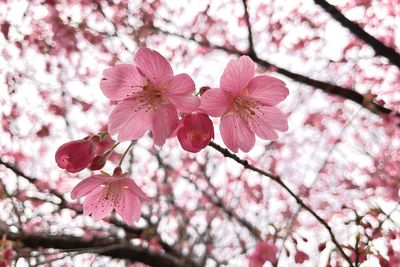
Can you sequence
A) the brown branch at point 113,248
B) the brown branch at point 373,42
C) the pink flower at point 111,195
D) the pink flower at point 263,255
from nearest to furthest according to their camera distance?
the pink flower at point 111,195 < the pink flower at point 263,255 < the brown branch at point 373,42 < the brown branch at point 113,248

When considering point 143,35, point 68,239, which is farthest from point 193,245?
point 143,35

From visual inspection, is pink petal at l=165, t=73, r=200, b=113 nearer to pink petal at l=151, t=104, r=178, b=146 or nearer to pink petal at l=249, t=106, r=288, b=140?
pink petal at l=151, t=104, r=178, b=146

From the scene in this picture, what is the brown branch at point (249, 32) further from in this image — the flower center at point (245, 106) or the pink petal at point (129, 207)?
the pink petal at point (129, 207)

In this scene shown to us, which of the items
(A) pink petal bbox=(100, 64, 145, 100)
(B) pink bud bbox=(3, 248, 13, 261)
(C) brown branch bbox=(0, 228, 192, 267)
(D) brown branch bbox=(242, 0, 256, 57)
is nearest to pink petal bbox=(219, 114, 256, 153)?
(A) pink petal bbox=(100, 64, 145, 100)

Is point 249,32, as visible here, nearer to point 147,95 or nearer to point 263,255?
point 263,255

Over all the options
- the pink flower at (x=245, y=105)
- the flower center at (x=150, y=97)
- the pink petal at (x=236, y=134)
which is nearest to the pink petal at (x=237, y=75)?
the pink flower at (x=245, y=105)
